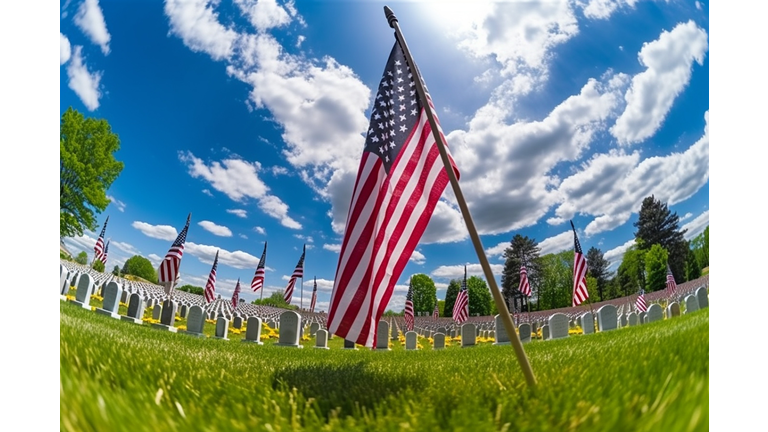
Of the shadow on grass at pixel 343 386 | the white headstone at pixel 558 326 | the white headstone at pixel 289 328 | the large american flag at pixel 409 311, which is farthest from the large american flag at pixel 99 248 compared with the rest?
the large american flag at pixel 409 311

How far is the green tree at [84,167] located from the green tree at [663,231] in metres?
4.19

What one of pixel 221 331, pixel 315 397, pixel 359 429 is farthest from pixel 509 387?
pixel 221 331

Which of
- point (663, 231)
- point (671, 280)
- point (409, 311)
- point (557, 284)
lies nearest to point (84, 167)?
point (663, 231)

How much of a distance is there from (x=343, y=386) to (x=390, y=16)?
246 centimetres

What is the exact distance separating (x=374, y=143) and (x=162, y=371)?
1.97 metres

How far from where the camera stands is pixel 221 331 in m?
11.9

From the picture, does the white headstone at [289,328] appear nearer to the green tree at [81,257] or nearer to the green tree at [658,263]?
the green tree at [81,257]

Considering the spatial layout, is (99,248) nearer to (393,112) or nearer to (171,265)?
(393,112)

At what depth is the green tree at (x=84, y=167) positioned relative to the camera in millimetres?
2865

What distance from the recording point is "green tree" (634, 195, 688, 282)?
2.42 meters

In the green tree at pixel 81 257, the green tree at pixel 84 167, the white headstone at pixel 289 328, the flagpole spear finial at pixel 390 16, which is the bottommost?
the white headstone at pixel 289 328

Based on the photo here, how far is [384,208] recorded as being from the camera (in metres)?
2.56

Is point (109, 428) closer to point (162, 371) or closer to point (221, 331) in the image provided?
point (162, 371)

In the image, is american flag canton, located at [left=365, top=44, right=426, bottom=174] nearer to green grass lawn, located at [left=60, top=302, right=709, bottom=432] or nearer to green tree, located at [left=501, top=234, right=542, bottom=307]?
green grass lawn, located at [left=60, top=302, right=709, bottom=432]
